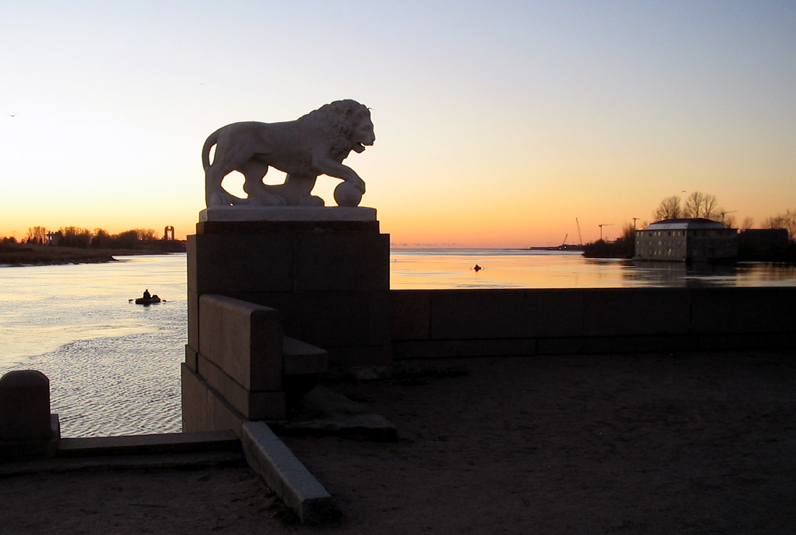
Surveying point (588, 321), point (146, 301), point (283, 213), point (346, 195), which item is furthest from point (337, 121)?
point (146, 301)

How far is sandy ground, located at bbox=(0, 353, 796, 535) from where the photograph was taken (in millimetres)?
3787

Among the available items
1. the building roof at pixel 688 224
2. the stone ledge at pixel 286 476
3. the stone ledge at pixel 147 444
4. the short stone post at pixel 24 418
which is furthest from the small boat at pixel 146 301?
the building roof at pixel 688 224

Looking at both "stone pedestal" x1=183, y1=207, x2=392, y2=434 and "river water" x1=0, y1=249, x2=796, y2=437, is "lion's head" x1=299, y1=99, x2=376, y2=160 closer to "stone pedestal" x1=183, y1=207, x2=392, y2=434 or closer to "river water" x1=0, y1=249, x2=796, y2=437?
"stone pedestal" x1=183, y1=207, x2=392, y2=434

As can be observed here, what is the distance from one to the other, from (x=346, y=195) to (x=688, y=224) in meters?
122

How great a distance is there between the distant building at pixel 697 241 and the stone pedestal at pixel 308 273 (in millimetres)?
118277

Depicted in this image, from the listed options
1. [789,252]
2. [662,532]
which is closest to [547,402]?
[662,532]

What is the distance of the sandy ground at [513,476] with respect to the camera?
12.4 ft

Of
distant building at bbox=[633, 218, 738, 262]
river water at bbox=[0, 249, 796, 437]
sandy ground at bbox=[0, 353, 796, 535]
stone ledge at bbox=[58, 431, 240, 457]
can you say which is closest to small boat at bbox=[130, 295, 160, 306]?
river water at bbox=[0, 249, 796, 437]

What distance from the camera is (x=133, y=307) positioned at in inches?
1542

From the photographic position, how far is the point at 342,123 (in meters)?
8.14

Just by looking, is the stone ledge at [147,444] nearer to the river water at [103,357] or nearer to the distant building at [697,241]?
the river water at [103,357]

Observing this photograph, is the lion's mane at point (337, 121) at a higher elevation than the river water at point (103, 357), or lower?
higher

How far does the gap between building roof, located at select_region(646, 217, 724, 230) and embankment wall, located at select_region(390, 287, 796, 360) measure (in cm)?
11758

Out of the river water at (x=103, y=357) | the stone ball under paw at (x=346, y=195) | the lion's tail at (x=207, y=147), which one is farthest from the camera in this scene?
the river water at (x=103, y=357)
